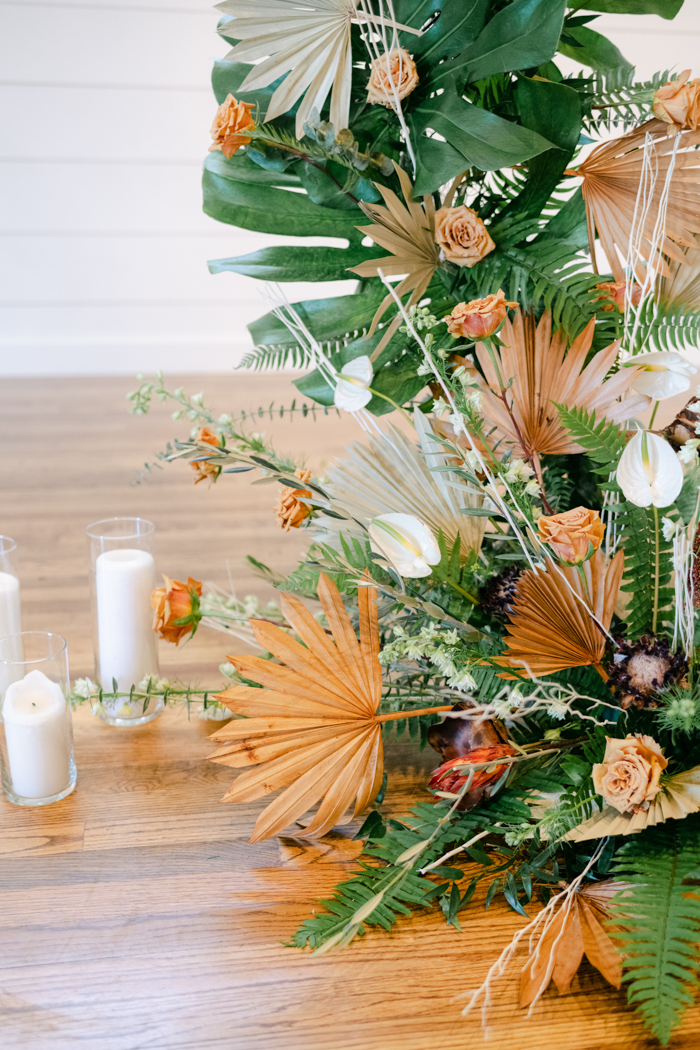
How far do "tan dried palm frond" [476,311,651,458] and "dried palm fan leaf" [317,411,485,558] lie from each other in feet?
0.18

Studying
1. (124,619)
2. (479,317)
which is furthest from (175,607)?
(479,317)

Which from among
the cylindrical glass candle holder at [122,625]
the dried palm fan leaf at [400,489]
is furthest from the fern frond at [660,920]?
the cylindrical glass candle holder at [122,625]

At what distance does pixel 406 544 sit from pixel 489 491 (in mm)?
70

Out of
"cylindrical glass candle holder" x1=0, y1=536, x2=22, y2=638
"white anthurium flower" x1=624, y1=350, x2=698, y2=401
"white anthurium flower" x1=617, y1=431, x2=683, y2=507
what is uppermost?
"white anthurium flower" x1=624, y1=350, x2=698, y2=401

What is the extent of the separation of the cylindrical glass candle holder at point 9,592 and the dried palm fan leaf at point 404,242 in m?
0.40

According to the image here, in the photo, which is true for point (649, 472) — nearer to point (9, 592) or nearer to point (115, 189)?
point (9, 592)

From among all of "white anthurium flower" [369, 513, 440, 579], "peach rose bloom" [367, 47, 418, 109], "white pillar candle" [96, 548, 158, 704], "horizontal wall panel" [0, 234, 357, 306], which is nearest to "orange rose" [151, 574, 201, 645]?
"white pillar candle" [96, 548, 158, 704]

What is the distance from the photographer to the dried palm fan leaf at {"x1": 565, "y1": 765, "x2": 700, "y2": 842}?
54 centimetres

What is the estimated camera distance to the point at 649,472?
56cm

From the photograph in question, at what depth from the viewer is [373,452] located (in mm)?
724

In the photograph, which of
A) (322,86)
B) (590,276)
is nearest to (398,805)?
(590,276)

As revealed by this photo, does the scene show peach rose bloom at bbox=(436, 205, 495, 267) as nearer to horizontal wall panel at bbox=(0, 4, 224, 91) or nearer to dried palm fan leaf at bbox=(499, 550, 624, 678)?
dried palm fan leaf at bbox=(499, 550, 624, 678)

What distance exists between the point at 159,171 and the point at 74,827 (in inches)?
128

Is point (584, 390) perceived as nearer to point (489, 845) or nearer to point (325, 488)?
point (325, 488)
